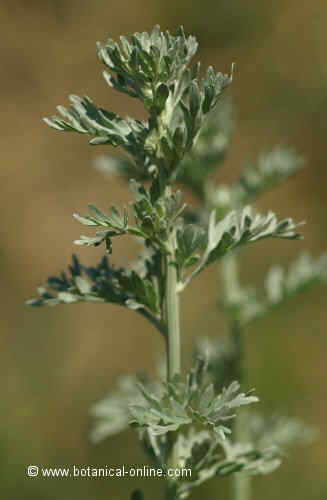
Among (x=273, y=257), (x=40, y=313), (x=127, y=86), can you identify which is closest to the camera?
(x=127, y=86)

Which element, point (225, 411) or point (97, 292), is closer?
point (225, 411)

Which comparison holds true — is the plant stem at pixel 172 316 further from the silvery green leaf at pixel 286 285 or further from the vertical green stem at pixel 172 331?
the silvery green leaf at pixel 286 285

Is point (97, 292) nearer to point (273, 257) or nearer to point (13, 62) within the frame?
point (273, 257)

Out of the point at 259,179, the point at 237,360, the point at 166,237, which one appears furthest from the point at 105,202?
the point at 166,237

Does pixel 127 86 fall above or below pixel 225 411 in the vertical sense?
above

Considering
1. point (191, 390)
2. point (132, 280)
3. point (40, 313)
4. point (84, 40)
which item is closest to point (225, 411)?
point (191, 390)

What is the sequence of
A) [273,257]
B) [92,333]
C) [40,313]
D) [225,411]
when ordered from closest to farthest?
[225,411] → [40,313] → [273,257] → [92,333]

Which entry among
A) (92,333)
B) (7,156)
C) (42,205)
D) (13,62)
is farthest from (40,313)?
(13,62)

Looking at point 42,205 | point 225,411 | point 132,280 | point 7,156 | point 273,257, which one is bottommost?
point 225,411
